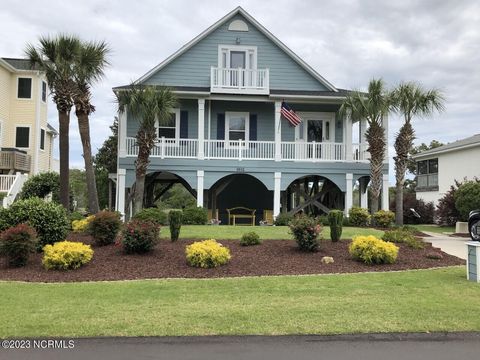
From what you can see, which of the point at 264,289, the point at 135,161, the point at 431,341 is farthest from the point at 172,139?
the point at 431,341

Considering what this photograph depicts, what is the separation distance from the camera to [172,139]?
22328 millimetres

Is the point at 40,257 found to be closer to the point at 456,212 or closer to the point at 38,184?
the point at 38,184

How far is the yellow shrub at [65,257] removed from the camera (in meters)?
10.8

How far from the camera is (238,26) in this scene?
965 inches

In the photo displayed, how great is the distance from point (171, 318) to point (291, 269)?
4723mm

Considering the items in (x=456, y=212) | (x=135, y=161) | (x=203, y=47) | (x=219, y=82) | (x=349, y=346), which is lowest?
(x=349, y=346)

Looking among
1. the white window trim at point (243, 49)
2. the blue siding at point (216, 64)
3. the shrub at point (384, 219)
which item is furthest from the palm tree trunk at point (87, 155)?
the shrub at point (384, 219)

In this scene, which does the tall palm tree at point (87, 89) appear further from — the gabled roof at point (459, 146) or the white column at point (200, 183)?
the gabled roof at point (459, 146)

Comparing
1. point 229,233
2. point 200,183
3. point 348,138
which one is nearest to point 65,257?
point 229,233

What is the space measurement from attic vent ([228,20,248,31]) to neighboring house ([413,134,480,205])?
1687cm

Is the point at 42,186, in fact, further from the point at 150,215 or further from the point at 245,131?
the point at 245,131

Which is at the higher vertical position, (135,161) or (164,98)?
(164,98)

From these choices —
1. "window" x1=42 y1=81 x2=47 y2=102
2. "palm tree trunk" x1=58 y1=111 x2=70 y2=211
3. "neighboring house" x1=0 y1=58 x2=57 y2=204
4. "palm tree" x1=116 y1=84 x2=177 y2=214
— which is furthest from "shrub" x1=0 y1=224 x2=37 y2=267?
"window" x1=42 y1=81 x2=47 y2=102

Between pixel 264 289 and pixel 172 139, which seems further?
pixel 172 139
